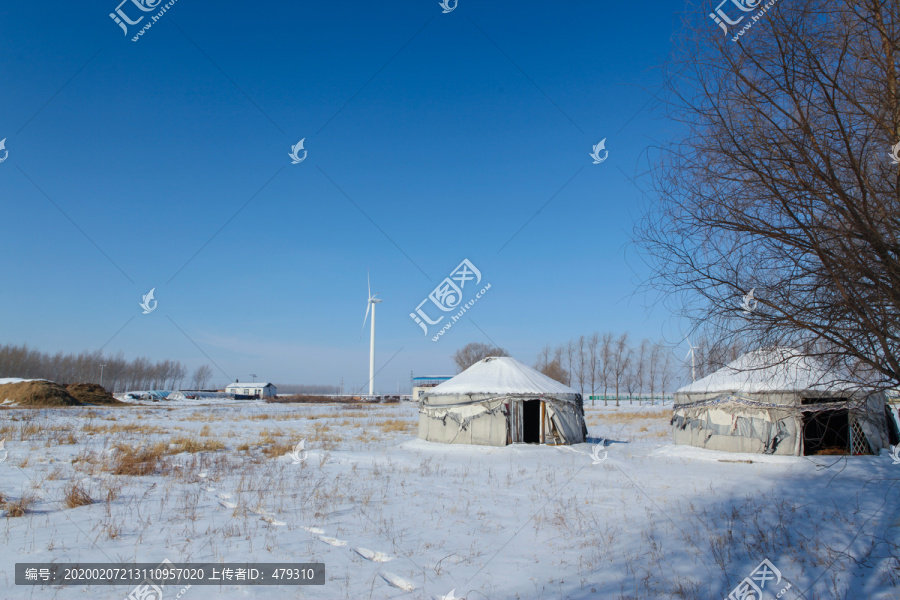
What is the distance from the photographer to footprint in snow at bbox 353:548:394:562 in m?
5.96

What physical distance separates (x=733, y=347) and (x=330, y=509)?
6433 millimetres

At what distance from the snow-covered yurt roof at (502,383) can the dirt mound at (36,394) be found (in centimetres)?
3492

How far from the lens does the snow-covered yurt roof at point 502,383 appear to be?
17398 millimetres

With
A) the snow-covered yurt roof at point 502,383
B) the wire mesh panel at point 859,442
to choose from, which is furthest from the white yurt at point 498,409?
the wire mesh panel at point 859,442

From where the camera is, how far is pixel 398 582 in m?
5.28

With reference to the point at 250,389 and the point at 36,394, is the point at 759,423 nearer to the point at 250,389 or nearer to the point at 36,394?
the point at 36,394

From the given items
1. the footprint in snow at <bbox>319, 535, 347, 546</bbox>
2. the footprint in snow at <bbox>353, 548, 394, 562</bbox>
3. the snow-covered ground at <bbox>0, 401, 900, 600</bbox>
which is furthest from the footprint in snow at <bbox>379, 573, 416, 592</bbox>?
the footprint in snow at <bbox>319, 535, 347, 546</bbox>

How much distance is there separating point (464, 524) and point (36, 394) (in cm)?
4396

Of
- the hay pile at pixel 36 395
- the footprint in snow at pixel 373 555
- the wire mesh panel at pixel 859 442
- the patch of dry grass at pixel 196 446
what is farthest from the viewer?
the hay pile at pixel 36 395

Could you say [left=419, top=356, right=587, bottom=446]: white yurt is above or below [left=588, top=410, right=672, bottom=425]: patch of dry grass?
above

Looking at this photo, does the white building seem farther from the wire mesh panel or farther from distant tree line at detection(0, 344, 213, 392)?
the wire mesh panel

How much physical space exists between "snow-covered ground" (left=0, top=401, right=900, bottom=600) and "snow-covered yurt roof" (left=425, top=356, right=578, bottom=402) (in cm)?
394

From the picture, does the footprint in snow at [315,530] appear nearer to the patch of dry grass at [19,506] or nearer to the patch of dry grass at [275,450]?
the patch of dry grass at [19,506]

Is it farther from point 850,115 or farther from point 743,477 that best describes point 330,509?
point 743,477
